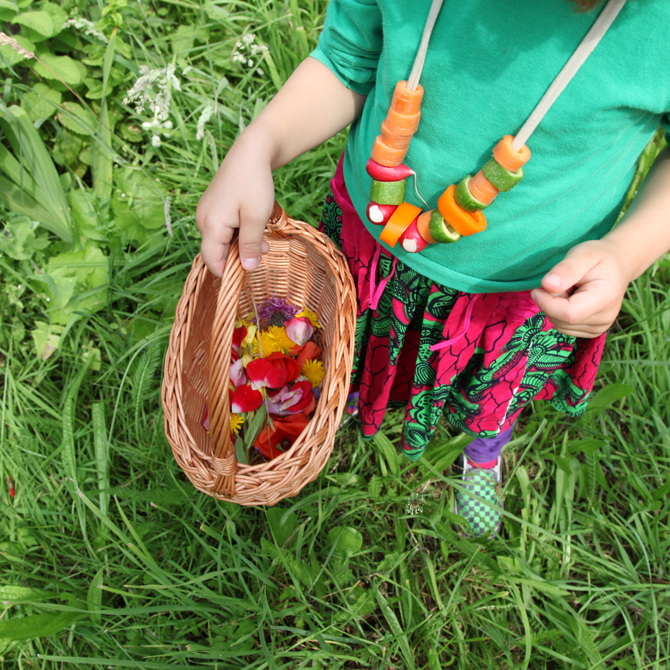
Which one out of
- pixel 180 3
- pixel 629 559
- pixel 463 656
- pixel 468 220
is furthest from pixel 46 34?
pixel 629 559

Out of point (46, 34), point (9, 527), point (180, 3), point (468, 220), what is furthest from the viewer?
point (180, 3)

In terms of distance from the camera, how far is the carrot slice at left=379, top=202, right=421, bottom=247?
0.67 meters

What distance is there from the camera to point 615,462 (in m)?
1.29

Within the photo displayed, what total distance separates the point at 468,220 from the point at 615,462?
1.04m

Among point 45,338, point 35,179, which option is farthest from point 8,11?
point 45,338

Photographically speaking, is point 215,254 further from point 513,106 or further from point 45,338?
point 45,338

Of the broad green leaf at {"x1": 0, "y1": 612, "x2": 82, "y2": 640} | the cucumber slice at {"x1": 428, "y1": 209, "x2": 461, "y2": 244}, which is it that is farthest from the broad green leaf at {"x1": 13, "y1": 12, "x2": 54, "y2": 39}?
the broad green leaf at {"x1": 0, "y1": 612, "x2": 82, "y2": 640}

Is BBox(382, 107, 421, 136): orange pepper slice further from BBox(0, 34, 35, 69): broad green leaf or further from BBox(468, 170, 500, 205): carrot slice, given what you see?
BBox(0, 34, 35, 69): broad green leaf

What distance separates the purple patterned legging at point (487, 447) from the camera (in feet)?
3.88

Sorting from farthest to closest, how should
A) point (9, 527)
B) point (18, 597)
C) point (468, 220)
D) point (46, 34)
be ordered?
point (46, 34), point (9, 527), point (18, 597), point (468, 220)

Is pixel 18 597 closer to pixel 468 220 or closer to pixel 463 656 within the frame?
pixel 463 656

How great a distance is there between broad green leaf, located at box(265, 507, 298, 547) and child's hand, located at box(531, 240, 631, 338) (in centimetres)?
73

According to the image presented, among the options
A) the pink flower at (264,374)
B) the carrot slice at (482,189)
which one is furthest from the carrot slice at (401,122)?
the pink flower at (264,374)

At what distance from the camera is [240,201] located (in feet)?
2.26
